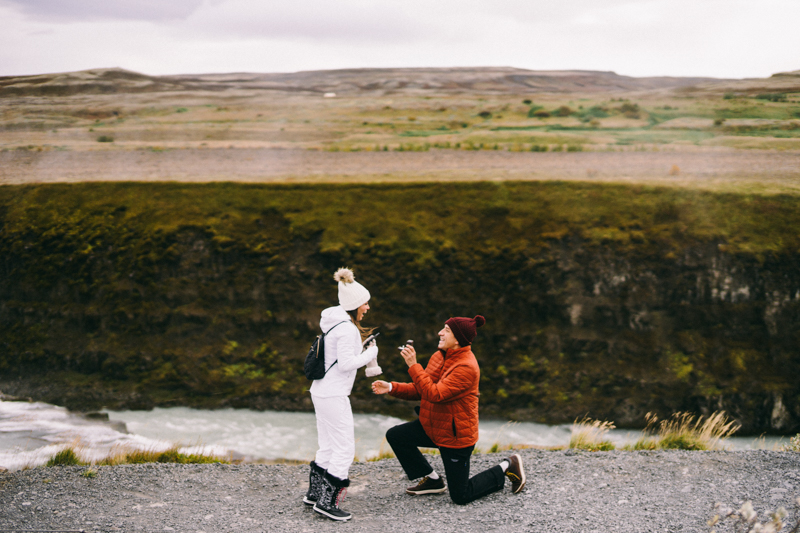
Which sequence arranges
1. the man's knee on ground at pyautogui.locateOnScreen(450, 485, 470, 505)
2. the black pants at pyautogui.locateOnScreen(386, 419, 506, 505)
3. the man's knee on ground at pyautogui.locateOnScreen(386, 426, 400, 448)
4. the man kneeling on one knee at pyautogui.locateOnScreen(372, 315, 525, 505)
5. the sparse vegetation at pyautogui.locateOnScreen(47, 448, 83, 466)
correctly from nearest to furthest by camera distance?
the man kneeling on one knee at pyautogui.locateOnScreen(372, 315, 525, 505)
the black pants at pyautogui.locateOnScreen(386, 419, 506, 505)
the man's knee on ground at pyautogui.locateOnScreen(450, 485, 470, 505)
the man's knee on ground at pyautogui.locateOnScreen(386, 426, 400, 448)
the sparse vegetation at pyautogui.locateOnScreen(47, 448, 83, 466)

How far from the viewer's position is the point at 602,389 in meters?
13.3

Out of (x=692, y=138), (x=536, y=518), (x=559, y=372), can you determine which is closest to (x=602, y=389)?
(x=559, y=372)

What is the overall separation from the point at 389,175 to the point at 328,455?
14429 millimetres

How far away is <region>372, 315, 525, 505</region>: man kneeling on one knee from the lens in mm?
5785

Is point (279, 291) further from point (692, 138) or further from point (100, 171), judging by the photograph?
point (692, 138)

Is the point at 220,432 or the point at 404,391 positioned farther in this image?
the point at 220,432

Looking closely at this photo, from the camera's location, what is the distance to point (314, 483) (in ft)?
20.5

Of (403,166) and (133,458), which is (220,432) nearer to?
(133,458)

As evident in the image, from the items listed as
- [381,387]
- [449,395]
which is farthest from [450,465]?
[381,387]

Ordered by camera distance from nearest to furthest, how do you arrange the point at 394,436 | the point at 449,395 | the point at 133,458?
the point at 449,395 < the point at 394,436 < the point at 133,458

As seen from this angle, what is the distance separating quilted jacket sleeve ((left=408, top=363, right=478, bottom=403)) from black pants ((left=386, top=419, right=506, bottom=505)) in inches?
28.1

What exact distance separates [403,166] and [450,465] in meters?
15.8

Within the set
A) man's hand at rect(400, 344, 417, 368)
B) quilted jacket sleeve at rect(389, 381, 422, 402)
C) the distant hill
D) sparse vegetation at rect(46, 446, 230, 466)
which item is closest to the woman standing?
man's hand at rect(400, 344, 417, 368)

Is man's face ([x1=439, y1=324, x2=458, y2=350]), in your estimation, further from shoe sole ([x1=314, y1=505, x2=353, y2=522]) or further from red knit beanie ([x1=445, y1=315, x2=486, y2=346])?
shoe sole ([x1=314, y1=505, x2=353, y2=522])
